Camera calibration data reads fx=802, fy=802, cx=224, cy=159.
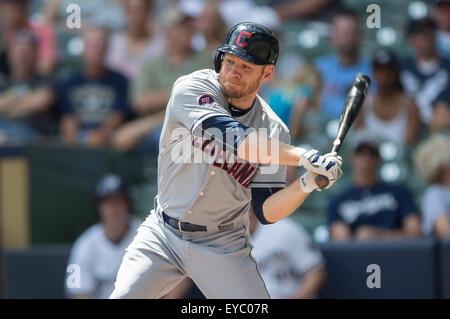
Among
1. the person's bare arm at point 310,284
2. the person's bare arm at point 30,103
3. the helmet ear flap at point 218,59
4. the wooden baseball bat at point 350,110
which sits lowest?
the person's bare arm at point 310,284

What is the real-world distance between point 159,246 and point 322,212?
2880 millimetres

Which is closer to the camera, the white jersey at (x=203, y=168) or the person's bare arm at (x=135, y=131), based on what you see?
the white jersey at (x=203, y=168)

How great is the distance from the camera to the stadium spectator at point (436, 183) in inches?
219

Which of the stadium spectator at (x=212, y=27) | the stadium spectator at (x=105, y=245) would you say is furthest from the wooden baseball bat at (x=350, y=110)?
the stadium spectator at (x=212, y=27)

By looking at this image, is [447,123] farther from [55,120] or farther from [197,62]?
[55,120]

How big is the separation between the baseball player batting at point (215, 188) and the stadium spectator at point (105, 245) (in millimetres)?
1925

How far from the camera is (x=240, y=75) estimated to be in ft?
11.1

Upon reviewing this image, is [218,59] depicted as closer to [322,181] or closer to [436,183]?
[322,181]

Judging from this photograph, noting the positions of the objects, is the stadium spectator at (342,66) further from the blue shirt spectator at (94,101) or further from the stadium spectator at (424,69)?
the blue shirt spectator at (94,101)

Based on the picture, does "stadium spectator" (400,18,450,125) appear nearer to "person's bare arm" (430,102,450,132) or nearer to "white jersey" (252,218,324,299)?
"person's bare arm" (430,102,450,132)

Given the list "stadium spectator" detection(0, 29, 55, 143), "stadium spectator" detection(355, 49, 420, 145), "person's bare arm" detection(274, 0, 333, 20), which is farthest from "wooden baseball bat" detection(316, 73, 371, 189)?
"person's bare arm" detection(274, 0, 333, 20)

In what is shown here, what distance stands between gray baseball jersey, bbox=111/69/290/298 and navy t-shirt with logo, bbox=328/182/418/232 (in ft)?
7.06

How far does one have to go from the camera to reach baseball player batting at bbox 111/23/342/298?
3367mm

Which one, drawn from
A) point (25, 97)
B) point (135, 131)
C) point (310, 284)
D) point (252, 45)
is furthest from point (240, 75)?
point (25, 97)
